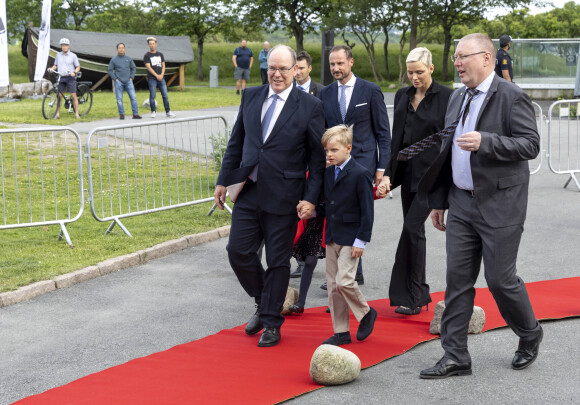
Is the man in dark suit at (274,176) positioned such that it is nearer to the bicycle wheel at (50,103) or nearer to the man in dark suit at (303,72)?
the man in dark suit at (303,72)

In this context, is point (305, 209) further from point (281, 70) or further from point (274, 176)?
point (281, 70)

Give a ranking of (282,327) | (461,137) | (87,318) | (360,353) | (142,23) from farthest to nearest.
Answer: (142,23) < (87,318) < (282,327) < (360,353) < (461,137)

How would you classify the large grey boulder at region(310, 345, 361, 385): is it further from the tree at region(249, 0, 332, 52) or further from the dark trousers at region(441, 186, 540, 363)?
the tree at region(249, 0, 332, 52)

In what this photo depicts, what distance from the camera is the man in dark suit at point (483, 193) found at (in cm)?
472

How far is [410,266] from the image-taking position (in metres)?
6.30

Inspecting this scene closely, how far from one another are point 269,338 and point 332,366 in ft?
2.99

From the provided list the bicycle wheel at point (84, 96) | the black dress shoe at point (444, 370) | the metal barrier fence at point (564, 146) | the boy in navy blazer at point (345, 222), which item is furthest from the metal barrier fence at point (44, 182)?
the metal barrier fence at point (564, 146)

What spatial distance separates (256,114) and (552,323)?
8.68 ft

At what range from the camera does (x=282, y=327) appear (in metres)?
6.04

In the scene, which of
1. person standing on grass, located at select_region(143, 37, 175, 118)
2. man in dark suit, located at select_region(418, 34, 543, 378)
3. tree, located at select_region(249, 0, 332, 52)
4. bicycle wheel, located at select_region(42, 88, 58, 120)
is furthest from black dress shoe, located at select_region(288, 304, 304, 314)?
tree, located at select_region(249, 0, 332, 52)

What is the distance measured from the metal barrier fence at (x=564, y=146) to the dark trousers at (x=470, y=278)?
297 inches

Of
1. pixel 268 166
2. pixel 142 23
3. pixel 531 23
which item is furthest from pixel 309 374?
pixel 531 23

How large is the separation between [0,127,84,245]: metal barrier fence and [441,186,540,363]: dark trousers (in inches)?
195

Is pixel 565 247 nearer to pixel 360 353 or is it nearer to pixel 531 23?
pixel 360 353
